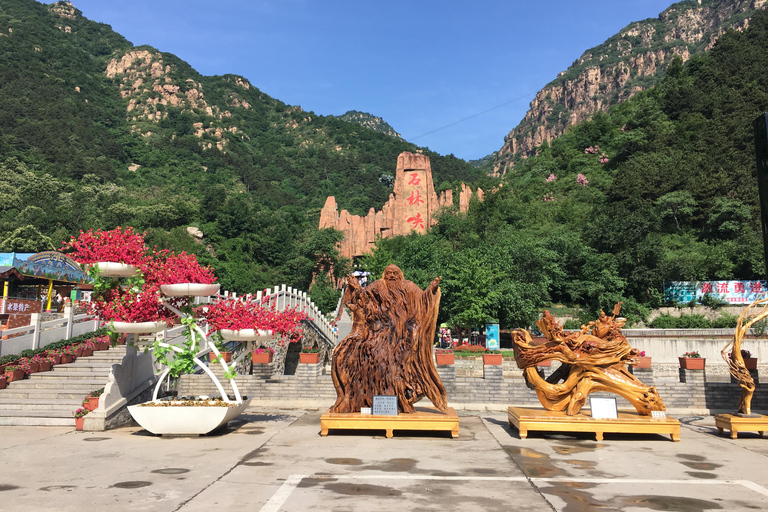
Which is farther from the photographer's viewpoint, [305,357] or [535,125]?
[535,125]

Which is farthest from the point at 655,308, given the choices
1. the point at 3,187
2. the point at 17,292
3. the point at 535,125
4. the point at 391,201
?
the point at 535,125

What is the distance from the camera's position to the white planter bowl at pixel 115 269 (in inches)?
383

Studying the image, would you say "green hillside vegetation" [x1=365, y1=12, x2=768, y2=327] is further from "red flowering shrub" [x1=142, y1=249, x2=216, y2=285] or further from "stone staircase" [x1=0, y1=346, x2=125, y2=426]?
"red flowering shrub" [x1=142, y1=249, x2=216, y2=285]

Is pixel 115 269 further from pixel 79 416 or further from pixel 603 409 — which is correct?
pixel 603 409

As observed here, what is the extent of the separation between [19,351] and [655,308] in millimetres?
28846

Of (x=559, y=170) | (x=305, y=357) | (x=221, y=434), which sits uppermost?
(x=559, y=170)

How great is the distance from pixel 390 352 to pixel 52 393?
7284 millimetres

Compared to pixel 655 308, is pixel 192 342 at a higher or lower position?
lower

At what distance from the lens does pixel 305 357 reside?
47.0 ft

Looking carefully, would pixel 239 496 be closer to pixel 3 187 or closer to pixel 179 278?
pixel 179 278

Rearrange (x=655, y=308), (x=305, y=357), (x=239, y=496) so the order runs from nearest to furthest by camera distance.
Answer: (x=239, y=496) < (x=305, y=357) < (x=655, y=308)

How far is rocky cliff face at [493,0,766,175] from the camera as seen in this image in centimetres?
12662

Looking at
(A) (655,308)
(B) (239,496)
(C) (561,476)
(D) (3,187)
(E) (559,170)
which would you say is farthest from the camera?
(E) (559,170)

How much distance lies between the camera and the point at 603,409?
9500mm
